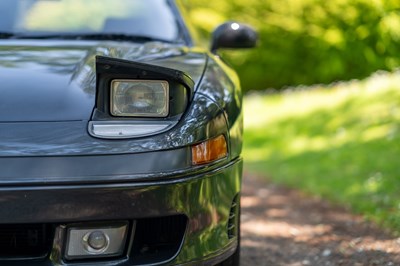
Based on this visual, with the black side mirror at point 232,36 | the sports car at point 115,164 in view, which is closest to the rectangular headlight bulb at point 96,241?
the sports car at point 115,164

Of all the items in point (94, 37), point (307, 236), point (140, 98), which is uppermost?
point (94, 37)

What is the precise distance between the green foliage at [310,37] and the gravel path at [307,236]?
8979 millimetres

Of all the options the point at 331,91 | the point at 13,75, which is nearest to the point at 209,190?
the point at 13,75

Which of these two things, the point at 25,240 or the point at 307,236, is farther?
the point at 307,236

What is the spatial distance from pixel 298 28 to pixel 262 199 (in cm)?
1019

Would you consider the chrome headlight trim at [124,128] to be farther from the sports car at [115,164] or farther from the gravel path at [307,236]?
the gravel path at [307,236]

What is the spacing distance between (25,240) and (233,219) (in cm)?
80

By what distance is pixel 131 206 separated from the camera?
2588 mm

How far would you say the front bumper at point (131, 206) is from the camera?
252 centimetres

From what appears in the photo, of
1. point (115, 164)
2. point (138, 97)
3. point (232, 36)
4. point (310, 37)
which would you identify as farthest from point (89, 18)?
point (310, 37)

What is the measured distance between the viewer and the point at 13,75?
2.95 m

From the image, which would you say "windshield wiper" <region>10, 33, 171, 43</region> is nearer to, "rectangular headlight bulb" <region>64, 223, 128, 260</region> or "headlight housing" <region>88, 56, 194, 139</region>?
"headlight housing" <region>88, 56, 194, 139</region>

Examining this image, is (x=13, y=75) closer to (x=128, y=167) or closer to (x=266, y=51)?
(x=128, y=167)

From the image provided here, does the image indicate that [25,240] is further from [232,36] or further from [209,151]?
[232,36]
